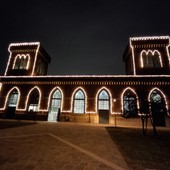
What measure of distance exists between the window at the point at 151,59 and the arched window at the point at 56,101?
14826mm

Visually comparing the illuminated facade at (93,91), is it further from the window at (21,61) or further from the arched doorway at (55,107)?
the window at (21,61)

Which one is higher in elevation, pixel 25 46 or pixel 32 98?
pixel 25 46

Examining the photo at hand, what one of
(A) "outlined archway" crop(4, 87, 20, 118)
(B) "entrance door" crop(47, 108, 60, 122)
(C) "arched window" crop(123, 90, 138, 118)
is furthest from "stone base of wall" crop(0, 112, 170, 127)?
(A) "outlined archway" crop(4, 87, 20, 118)

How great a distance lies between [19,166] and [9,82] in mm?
22153

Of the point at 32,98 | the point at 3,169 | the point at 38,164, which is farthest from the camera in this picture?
the point at 32,98

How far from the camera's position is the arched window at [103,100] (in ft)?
65.3

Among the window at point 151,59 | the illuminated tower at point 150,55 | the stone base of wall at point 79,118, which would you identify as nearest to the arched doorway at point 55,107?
the stone base of wall at point 79,118

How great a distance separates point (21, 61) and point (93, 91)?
15.3 m

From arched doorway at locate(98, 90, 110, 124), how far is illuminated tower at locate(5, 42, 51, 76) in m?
13.1

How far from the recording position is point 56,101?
68.3ft

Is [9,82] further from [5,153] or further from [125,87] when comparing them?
[5,153]

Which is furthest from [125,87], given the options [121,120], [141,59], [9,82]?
[9,82]

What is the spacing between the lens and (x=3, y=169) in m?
3.32

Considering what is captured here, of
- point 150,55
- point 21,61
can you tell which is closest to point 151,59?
point 150,55
